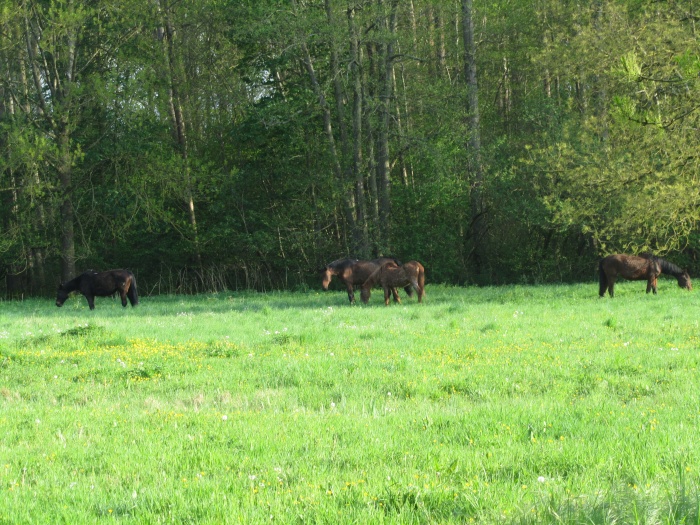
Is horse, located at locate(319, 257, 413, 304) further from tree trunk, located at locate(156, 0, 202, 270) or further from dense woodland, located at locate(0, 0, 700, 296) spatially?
tree trunk, located at locate(156, 0, 202, 270)

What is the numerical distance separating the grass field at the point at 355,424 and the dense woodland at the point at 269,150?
16589 mm

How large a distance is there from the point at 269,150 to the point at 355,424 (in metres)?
28.4

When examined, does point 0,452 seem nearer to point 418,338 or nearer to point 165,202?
point 418,338

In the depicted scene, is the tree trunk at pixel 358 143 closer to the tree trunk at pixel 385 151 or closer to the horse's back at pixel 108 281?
the tree trunk at pixel 385 151

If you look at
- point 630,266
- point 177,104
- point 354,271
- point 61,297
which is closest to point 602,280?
point 630,266

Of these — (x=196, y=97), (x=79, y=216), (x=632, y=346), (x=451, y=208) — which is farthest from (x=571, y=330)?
(x=196, y=97)

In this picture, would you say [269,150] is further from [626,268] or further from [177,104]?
[626,268]

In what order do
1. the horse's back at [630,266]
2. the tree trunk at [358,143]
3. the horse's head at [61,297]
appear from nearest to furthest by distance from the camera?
the horse's back at [630,266]
the horse's head at [61,297]
the tree trunk at [358,143]

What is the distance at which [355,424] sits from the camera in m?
7.41

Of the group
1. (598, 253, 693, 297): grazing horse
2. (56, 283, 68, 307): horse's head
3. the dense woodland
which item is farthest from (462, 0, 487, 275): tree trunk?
(56, 283, 68, 307): horse's head

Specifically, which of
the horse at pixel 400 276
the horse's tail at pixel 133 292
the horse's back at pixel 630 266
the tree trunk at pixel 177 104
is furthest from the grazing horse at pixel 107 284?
the horse's back at pixel 630 266

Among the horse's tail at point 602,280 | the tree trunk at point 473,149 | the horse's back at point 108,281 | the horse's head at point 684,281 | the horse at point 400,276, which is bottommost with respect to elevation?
the horse's head at point 684,281

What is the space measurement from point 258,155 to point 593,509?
3214 centimetres

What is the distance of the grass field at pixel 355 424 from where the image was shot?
16.4 feet
